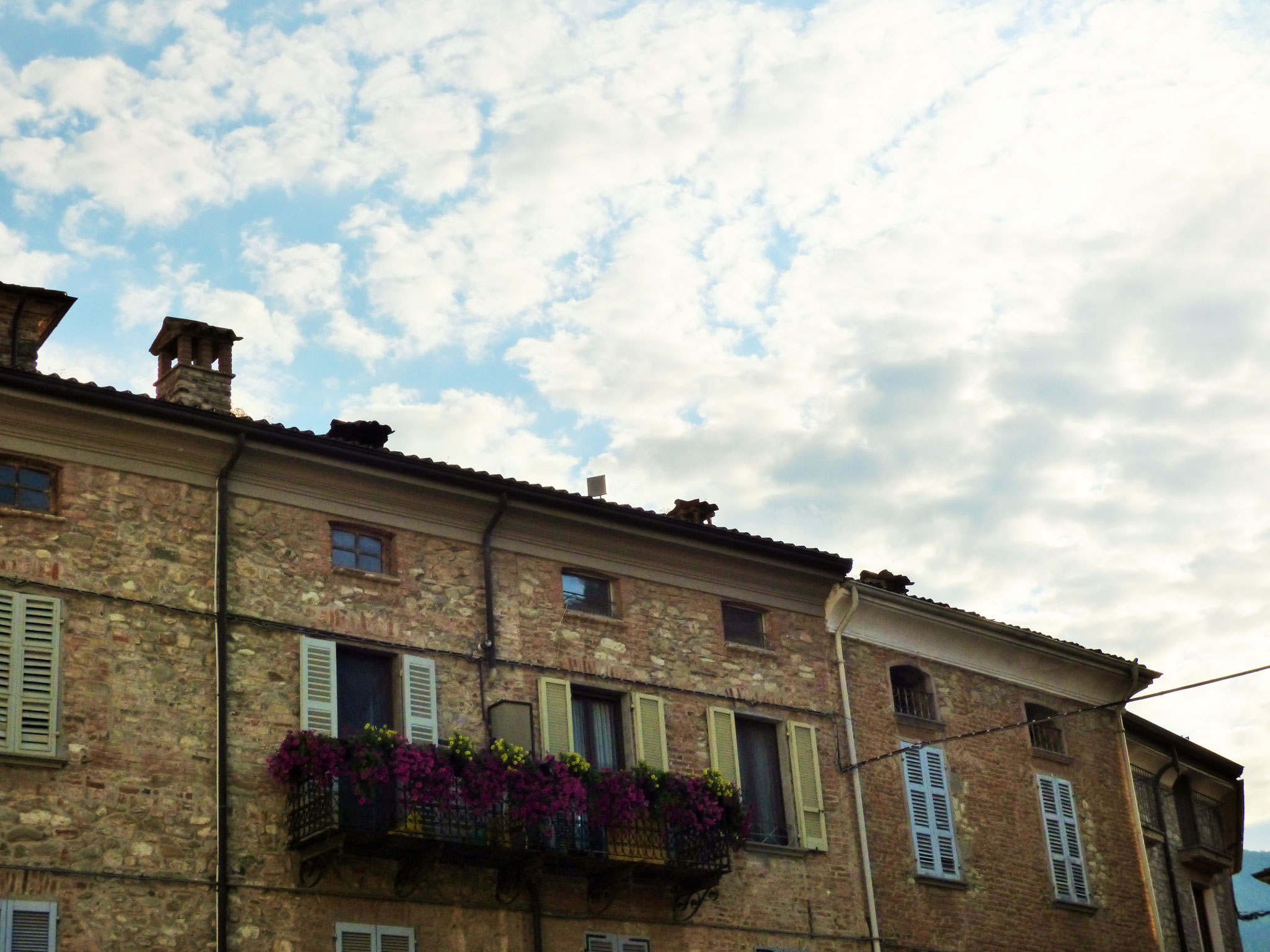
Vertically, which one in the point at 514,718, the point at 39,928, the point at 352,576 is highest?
the point at 352,576

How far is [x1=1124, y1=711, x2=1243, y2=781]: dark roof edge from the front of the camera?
29.9 m

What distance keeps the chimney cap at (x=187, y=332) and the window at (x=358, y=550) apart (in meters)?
2.86

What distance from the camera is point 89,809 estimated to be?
17.4 m

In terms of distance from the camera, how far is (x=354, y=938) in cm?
1869

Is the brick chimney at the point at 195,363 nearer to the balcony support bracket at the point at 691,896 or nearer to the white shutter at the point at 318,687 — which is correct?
the white shutter at the point at 318,687

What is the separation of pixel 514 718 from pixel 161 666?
13.3 ft

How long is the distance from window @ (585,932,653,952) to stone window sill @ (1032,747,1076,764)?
8.64m

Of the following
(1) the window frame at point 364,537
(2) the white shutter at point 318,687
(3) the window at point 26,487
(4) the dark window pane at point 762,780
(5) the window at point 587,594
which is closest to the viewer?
(3) the window at point 26,487

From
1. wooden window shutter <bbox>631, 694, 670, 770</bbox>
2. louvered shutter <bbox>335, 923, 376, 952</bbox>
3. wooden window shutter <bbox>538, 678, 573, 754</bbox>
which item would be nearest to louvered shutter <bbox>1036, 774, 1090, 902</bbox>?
wooden window shutter <bbox>631, 694, 670, 770</bbox>

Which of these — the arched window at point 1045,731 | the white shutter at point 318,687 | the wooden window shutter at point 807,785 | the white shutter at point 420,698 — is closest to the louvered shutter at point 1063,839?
the arched window at point 1045,731

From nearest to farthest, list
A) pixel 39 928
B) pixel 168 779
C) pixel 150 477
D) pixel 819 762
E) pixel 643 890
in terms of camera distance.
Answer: pixel 39 928, pixel 168 779, pixel 150 477, pixel 643 890, pixel 819 762

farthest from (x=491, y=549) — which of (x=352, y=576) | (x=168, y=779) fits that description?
(x=168, y=779)

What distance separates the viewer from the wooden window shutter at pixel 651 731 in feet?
72.1

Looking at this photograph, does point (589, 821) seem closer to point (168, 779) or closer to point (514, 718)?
point (514, 718)
